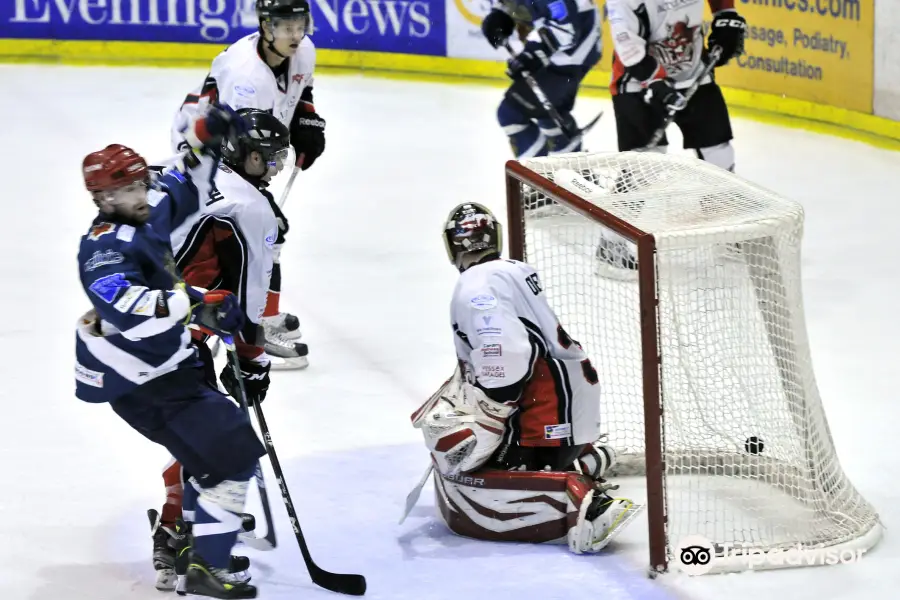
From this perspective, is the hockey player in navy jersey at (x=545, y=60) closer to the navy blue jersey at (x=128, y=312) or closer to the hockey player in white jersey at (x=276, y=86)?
the hockey player in white jersey at (x=276, y=86)

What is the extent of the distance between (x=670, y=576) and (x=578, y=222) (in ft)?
4.03

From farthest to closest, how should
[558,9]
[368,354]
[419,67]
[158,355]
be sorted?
[419,67] < [558,9] < [368,354] < [158,355]

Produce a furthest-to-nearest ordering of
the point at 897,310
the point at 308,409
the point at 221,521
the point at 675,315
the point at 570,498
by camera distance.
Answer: the point at 897,310, the point at 308,409, the point at 675,315, the point at 570,498, the point at 221,521

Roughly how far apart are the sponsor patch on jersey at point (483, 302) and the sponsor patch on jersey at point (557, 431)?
0.36m

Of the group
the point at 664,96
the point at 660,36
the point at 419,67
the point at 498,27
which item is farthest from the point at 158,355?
the point at 419,67

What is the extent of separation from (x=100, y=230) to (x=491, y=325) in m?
0.93

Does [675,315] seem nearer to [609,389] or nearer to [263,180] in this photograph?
[609,389]

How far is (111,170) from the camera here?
3203 mm

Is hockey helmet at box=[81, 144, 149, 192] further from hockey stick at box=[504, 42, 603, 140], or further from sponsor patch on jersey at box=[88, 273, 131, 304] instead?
hockey stick at box=[504, 42, 603, 140]

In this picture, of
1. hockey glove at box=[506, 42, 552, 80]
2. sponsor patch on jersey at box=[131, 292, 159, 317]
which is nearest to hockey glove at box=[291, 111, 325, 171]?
hockey glove at box=[506, 42, 552, 80]

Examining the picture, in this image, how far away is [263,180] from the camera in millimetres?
4059

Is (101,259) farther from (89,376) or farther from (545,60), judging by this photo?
(545,60)

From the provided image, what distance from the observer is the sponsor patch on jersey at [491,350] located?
11.8ft

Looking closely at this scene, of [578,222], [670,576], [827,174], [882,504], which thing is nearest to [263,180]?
[578,222]
